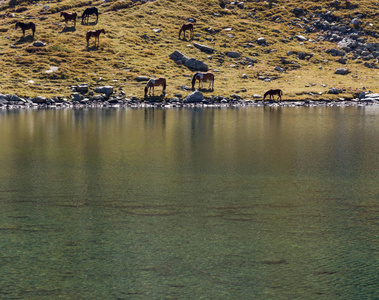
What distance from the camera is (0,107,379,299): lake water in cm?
857

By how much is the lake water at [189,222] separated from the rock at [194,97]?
3830 centimetres

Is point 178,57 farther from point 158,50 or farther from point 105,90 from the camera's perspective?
point 105,90

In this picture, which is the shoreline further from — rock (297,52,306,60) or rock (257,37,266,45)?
rock (257,37,266,45)

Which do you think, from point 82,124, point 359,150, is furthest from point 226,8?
point 359,150

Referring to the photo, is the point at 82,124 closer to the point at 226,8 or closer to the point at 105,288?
the point at 105,288

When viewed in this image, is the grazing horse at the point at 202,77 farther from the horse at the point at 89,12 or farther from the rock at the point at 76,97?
the horse at the point at 89,12

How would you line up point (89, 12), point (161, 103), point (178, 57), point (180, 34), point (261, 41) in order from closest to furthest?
point (161, 103), point (178, 57), point (89, 12), point (180, 34), point (261, 41)

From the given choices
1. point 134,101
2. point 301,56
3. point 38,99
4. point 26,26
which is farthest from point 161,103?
point 301,56

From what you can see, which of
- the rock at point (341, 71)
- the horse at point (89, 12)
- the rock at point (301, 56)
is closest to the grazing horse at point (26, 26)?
the horse at point (89, 12)

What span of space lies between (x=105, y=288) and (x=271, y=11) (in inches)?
4225

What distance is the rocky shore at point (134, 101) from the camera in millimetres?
58600

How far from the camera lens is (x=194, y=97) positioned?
2510 inches

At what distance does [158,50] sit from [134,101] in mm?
24386

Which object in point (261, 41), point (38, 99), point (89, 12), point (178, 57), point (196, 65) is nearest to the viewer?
point (38, 99)
